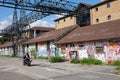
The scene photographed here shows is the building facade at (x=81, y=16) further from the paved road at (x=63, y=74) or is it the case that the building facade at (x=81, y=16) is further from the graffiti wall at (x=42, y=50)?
the paved road at (x=63, y=74)

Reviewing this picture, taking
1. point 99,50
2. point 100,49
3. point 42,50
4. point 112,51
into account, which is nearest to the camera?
point 112,51

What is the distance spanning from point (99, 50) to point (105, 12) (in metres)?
21.8

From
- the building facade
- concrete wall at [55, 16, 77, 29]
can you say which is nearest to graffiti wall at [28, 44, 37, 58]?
the building facade

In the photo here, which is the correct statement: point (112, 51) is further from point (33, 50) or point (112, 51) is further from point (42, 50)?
point (33, 50)

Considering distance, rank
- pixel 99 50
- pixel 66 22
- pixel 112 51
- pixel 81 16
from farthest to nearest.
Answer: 1. pixel 66 22
2. pixel 81 16
3. pixel 99 50
4. pixel 112 51

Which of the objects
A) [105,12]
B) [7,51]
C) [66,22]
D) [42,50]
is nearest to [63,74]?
[42,50]

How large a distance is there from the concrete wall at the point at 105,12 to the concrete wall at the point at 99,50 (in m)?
15.9

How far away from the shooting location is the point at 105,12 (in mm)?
47250

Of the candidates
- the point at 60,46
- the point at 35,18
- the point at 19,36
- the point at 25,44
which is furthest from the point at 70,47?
the point at 19,36

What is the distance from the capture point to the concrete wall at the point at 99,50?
80.6ft

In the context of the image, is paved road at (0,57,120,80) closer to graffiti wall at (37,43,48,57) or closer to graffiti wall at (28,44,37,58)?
graffiti wall at (37,43,48,57)

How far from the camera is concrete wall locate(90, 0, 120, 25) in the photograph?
44.1 metres

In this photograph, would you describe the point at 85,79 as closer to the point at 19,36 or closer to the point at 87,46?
the point at 87,46

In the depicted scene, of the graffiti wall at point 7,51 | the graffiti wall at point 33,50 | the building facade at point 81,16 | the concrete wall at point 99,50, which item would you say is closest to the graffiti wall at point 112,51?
the concrete wall at point 99,50
